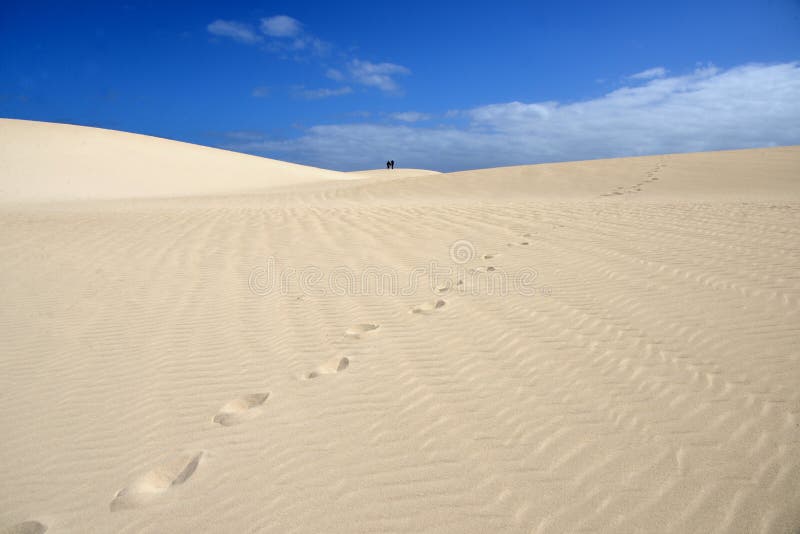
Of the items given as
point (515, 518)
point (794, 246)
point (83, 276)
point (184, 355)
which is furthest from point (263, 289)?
point (794, 246)

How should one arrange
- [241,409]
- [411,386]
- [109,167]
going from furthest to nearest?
[109,167]
[411,386]
[241,409]

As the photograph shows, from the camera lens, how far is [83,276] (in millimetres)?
5918

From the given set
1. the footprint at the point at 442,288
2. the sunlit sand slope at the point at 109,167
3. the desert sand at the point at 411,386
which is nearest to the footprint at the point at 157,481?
the desert sand at the point at 411,386

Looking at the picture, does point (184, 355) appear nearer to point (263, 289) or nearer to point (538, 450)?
point (263, 289)

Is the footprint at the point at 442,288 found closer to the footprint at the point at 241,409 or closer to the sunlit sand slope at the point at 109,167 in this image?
the footprint at the point at 241,409

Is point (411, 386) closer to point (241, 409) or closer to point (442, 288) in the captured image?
point (241, 409)

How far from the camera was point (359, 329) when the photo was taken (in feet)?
13.2

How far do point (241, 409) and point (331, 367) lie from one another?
713mm

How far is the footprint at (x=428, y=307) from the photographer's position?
4.36 meters

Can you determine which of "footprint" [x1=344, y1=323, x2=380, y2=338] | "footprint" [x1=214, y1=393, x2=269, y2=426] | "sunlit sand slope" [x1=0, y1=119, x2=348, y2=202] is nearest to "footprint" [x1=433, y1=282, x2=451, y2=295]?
"footprint" [x1=344, y1=323, x2=380, y2=338]

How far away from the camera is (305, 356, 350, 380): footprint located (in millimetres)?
3228

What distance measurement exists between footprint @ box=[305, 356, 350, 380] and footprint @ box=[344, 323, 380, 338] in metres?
A: 0.46

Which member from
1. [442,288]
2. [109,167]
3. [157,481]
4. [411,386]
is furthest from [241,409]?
[109,167]

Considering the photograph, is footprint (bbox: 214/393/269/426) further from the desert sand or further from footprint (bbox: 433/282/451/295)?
footprint (bbox: 433/282/451/295)
